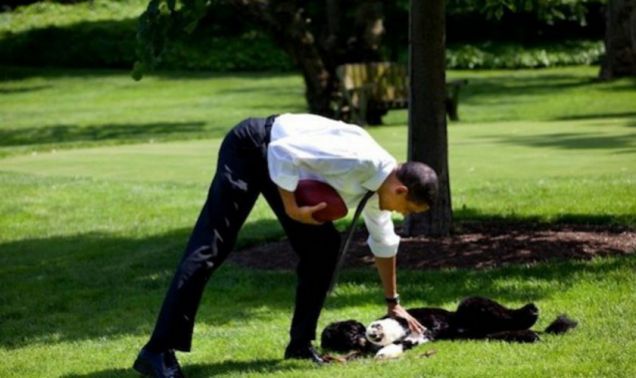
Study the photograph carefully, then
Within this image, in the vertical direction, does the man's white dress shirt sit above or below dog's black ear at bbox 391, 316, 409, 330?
above

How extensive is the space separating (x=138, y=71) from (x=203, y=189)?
5594mm

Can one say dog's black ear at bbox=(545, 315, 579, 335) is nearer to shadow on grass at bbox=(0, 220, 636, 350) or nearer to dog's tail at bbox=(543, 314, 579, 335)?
dog's tail at bbox=(543, 314, 579, 335)

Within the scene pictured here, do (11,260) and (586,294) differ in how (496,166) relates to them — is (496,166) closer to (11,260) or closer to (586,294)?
(11,260)

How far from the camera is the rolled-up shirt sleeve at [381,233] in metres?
6.89

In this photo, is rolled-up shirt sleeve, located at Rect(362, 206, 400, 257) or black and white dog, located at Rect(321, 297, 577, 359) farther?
black and white dog, located at Rect(321, 297, 577, 359)

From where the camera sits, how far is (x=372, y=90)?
23828mm

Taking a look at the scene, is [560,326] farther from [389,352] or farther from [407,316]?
[389,352]

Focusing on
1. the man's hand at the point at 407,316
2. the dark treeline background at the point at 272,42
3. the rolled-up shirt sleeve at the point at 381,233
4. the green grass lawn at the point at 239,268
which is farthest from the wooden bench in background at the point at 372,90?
the rolled-up shirt sleeve at the point at 381,233

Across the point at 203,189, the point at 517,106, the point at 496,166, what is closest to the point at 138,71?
the point at 203,189

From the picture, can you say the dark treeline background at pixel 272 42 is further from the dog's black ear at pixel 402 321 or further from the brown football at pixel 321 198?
the brown football at pixel 321 198

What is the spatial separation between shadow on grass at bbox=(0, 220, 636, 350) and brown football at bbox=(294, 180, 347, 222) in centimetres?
214

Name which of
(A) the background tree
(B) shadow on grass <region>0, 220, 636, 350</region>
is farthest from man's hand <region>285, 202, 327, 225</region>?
(A) the background tree

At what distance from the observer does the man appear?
652cm

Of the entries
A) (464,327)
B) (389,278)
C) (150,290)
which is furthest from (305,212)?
(150,290)
